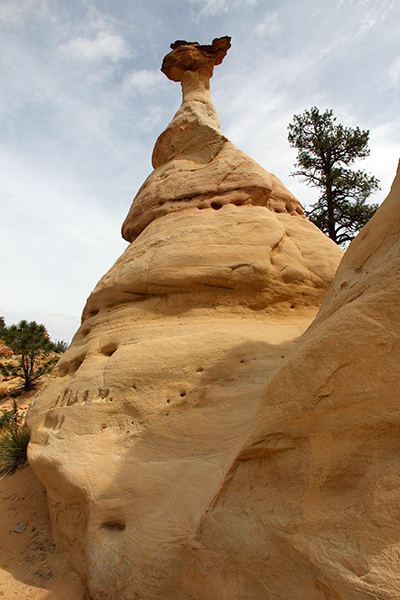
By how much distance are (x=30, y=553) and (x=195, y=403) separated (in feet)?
7.73

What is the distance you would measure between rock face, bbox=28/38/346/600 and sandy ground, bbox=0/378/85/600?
6.7 inches

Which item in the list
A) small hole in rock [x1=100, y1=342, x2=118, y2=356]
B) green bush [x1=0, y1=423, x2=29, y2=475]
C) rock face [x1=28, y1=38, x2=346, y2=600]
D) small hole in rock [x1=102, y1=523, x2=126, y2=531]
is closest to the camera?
rock face [x1=28, y1=38, x2=346, y2=600]

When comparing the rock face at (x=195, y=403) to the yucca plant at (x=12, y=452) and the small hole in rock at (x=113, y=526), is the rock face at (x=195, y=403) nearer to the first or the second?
the small hole in rock at (x=113, y=526)

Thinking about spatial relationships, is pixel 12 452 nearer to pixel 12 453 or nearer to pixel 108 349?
pixel 12 453

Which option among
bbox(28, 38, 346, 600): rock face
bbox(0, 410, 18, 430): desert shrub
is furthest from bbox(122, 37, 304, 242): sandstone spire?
bbox(0, 410, 18, 430): desert shrub

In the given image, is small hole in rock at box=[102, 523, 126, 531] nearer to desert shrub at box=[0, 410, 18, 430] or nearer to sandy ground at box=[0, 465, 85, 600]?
sandy ground at box=[0, 465, 85, 600]

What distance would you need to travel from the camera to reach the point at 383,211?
9.09 feet

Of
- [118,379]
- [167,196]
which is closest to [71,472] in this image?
[118,379]

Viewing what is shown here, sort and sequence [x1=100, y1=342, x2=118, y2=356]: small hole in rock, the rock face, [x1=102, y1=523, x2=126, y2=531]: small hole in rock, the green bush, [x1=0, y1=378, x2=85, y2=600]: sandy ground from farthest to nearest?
the green bush, [x1=100, y1=342, x2=118, y2=356]: small hole in rock, [x1=0, y1=378, x2=85, y2=600]: sandy ground, [x1=102, y1=523, x2=126, y2=531]: small hole in rock, the rock face

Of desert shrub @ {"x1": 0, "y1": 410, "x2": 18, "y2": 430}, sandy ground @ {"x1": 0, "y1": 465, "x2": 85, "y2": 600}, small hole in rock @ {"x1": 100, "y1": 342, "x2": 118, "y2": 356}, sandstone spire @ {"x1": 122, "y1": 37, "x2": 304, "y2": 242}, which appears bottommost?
sandy ground @ {"x1": 0, "y1": 465, "x2": 85, "y2": 600}

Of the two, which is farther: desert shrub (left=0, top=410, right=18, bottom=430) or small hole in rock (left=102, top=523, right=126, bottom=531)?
desert shrub (left=0, top=410, right=18, bottom=430)

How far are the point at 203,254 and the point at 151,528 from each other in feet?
9.85

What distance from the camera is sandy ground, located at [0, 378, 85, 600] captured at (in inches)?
124

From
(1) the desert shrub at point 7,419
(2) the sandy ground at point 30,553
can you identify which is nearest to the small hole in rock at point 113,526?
(2) the sandy ground at point 30,553
